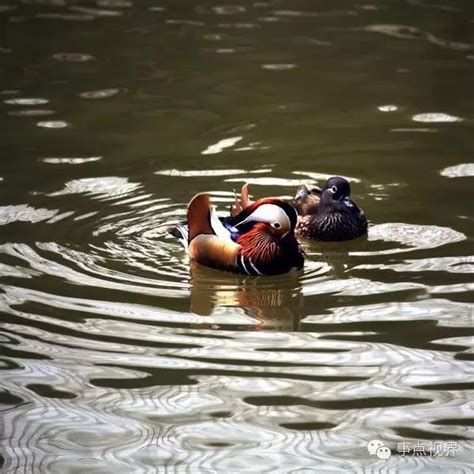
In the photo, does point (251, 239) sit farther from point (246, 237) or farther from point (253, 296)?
point (253, 296)

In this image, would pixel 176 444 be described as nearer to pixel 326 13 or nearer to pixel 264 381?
pixel 264 381

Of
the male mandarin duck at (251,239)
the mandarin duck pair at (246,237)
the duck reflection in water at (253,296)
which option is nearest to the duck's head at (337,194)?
the mandarin duck pair at (246,237)

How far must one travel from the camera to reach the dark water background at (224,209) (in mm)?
6090

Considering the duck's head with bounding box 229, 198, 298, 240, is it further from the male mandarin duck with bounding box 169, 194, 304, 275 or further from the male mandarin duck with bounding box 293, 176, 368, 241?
the male mandarin duck with bounding box 293, 176, 368, 241

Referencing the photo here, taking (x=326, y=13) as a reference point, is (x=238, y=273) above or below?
below

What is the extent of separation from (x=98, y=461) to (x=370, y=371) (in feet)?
4.94

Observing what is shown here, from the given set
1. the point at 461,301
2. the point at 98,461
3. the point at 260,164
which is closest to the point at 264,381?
the point at 98,461

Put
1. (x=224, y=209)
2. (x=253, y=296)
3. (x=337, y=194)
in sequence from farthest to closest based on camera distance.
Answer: (x=224, y=209)
(x=337, y=194)
(x=253, y=296)

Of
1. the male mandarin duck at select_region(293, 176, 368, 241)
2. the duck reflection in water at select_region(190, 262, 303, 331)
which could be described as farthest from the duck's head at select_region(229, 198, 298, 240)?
the male mandarin duck at select_region(293, 176, 368, 241)

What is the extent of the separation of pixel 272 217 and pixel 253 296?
1.73ft

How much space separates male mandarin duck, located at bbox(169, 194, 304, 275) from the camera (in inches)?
317

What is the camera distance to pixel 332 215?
28.8ft

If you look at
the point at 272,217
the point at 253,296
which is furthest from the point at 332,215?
the point at 253,296

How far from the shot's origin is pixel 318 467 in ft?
18.7
